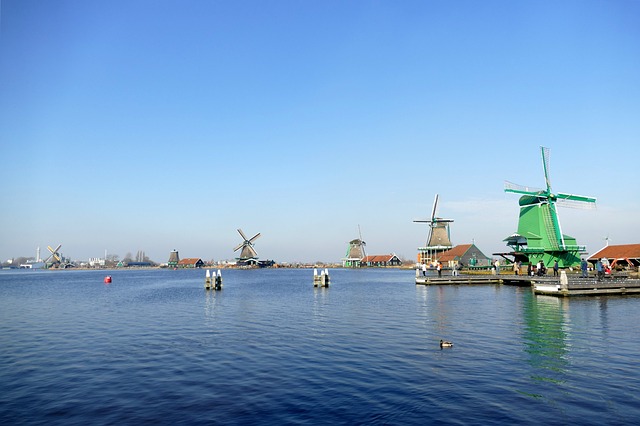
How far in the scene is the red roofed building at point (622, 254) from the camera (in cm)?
6193

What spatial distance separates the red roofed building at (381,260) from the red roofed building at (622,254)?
11462 centimetres

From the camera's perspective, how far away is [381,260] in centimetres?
18225

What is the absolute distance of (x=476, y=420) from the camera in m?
10.5

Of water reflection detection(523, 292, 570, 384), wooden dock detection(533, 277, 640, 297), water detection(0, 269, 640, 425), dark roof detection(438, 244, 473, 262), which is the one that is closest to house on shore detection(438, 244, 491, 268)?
dark roof detection(438, 244, 473, 262)

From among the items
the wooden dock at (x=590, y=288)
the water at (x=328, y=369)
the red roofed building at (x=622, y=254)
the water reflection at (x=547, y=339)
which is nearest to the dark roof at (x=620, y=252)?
the red roofed building at (x=622, y=254)

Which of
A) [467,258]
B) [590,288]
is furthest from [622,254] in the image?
[467,258]

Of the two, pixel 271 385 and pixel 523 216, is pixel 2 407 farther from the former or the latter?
pixel 523 216

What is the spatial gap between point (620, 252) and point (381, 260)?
12075cm

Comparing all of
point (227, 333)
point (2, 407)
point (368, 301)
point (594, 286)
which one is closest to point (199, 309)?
point (227, 333)

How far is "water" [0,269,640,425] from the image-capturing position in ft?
37.2

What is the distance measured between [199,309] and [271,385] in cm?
2327

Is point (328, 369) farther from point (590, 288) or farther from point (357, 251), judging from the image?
point (357, 251)

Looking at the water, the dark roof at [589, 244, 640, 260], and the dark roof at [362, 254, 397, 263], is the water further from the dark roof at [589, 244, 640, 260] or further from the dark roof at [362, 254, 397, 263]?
→ the dark roof at [362, 254, 397, 263]

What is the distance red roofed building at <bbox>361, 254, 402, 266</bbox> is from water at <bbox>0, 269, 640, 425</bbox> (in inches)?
5974
